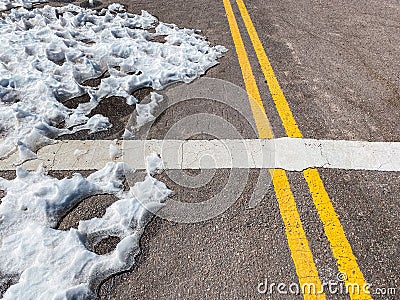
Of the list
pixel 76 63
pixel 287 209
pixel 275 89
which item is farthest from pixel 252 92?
pixel 76 63

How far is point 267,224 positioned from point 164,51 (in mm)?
3351

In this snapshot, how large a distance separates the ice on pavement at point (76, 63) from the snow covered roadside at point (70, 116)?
0.04 feet

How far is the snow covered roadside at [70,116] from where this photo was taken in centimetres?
239

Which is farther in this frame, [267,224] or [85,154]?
[85,154]

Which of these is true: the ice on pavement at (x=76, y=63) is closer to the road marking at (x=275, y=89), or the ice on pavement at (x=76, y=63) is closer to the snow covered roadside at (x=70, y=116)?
the snow covered roadside at (x=70, y=116)

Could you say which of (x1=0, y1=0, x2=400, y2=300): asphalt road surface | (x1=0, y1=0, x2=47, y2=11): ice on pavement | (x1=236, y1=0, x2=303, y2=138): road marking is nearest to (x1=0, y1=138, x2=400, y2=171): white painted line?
Answer: (x1=0, y1=0, x2=400, y2=300): asphalt road surface

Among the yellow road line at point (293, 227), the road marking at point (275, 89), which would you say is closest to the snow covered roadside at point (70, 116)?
the road marking at point (275, 89)

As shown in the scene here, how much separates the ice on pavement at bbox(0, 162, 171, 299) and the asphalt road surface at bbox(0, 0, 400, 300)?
3.7 inches

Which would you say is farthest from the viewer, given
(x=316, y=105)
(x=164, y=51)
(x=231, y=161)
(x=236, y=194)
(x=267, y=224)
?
(x=164, y=51)

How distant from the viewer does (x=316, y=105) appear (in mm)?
4125

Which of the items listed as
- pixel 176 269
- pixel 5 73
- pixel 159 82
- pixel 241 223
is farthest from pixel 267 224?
pixel 5 73

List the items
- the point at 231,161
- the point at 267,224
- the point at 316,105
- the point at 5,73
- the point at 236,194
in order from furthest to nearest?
the point at 5,73 < the point at 316,105 < the point at 231,161 < the point at 236,194 < the point at 267,224

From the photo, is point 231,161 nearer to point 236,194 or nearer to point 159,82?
point 236,194

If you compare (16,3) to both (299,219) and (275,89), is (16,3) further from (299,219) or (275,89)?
(299,219)
